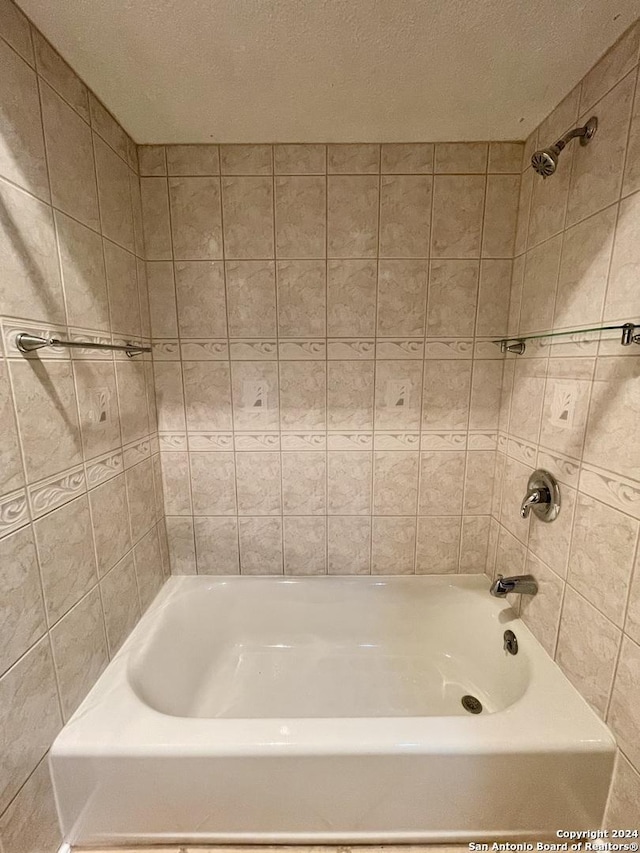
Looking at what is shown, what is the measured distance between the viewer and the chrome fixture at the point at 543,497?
3.14ft

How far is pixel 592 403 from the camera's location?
0.82 meters

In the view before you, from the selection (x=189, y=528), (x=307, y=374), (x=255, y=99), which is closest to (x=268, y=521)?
(x=189, y=528)

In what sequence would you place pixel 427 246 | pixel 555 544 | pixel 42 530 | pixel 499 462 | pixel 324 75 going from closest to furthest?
pixel 42 530, pixel 324 75, pixel 555 544, pixel 427 246, pixel 499 462

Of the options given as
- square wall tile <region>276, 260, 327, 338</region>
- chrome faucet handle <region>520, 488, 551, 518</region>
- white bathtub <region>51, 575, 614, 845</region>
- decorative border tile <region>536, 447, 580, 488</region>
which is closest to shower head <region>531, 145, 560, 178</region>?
square wall tile <region>276, 260, 327, 338</region>

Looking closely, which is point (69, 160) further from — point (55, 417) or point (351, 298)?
point (351, 298)

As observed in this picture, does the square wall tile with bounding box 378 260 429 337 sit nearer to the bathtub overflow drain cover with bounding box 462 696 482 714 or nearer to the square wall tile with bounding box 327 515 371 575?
the square wall tile with bounding box 327 515 371 575

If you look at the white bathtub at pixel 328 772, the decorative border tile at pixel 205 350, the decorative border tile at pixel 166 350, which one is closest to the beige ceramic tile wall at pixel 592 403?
the white bathtub at pixel 328 772

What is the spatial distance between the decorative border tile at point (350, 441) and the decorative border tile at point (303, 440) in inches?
1.1

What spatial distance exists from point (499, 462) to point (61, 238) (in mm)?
1528

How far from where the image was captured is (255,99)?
Answer: 932 millimetres

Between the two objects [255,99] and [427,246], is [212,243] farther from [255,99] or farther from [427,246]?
[427,246]

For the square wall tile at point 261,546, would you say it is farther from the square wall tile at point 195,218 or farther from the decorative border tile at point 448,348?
the square wall tile at point 195,218

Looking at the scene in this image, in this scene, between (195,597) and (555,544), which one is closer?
(555,544)

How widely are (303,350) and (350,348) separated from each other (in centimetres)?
18
